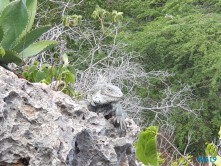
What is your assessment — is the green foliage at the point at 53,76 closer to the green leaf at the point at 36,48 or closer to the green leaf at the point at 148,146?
the green leaf at the point at 36,48

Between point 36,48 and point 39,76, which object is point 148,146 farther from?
point 36,48

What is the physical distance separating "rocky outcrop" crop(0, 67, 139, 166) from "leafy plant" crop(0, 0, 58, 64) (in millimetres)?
329

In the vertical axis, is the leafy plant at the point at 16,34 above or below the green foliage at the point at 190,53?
below

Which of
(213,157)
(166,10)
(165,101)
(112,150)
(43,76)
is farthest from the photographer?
(166,10)

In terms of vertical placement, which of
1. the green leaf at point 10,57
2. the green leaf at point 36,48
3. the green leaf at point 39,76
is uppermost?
the green leaf at point 36,48

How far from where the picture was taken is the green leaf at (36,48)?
2244mm

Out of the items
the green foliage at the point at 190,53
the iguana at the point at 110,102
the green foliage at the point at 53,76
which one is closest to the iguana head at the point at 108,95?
the iguana at the point at 110,102

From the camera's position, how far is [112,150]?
5.81 feet

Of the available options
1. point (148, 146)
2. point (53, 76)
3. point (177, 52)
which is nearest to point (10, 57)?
point (53, 76)

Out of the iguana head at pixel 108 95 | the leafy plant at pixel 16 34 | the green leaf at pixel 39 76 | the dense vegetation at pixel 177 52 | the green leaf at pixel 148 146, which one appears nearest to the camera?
the green leaf at pixel 148 146

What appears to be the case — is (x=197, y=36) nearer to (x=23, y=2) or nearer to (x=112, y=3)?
(x=112, y=3)

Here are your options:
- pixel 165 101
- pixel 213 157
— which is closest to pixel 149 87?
pixel 165 101

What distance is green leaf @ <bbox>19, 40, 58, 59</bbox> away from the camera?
224 centimetres

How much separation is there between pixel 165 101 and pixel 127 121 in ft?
13.6
